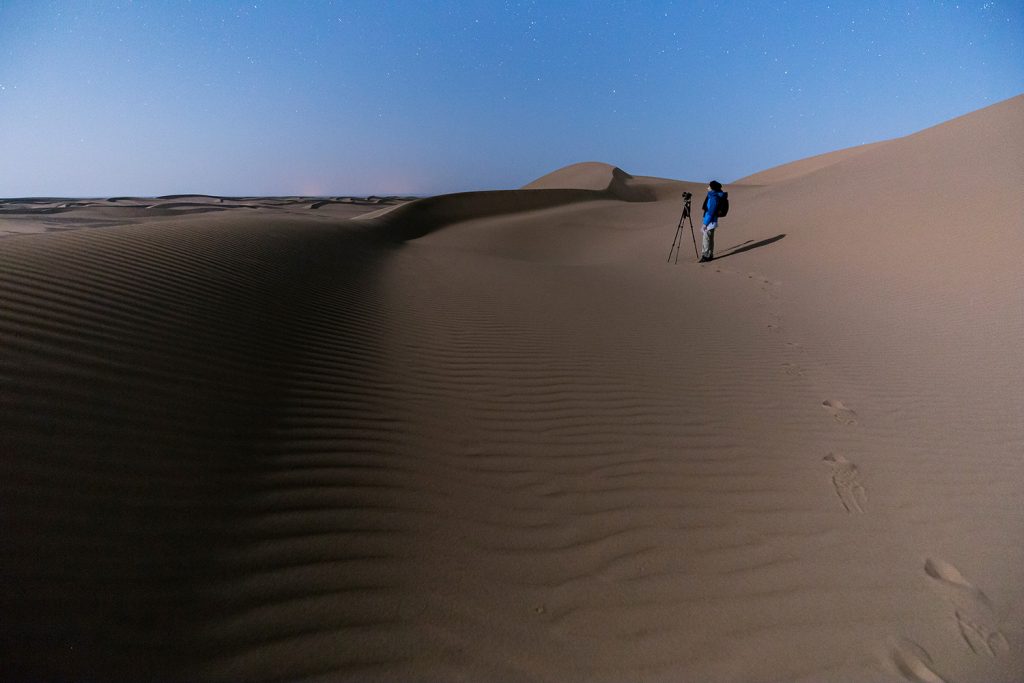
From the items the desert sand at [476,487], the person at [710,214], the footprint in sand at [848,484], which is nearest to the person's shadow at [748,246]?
the person at [710,214]

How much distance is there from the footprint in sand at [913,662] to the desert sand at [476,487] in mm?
20

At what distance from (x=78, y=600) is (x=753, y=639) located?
2781 mm

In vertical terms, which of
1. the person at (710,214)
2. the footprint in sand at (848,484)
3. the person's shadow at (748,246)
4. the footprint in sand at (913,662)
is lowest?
the footprint in sand at (913,662)

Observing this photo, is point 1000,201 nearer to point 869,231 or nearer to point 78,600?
point 869,231

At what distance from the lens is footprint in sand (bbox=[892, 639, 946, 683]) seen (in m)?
2.08

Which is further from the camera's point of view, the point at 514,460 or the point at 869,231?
the point at 869,231

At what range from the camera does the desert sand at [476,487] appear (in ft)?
6.80

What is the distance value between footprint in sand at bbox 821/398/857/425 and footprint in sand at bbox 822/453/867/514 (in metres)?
0.75

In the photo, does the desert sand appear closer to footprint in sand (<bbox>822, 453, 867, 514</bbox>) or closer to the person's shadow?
footprint in sand (<bbox>822, 453, 867, 514</bbox>)

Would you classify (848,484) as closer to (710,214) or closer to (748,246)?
(710,214)

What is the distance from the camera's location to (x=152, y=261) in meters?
5.57

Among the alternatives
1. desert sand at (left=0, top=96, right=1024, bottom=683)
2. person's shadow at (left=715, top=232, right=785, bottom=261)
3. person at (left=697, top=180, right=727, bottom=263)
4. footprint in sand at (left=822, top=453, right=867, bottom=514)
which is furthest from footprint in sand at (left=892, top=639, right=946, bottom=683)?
person's shadow at (left=715, top=232, right=785, bottom=261)

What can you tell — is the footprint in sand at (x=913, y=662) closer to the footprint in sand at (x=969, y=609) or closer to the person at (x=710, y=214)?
the footprint in sand at (x=969, y=609)

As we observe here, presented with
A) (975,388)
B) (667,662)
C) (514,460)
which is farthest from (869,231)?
(667,662)
